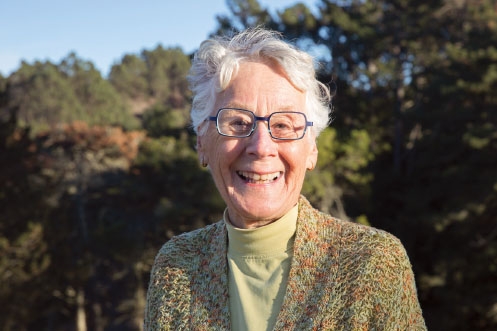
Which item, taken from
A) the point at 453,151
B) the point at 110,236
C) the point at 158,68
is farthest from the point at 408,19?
the point at 158,68

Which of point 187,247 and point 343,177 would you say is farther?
point 343,177

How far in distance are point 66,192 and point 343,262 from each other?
65.2 feet

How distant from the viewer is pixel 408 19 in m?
19.1

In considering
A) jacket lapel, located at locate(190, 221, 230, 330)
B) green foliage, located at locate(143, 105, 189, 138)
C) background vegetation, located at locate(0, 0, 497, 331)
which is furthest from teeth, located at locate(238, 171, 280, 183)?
green foliage, located at locate(143, 105, 189, 138)

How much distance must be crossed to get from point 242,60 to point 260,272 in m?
0.64

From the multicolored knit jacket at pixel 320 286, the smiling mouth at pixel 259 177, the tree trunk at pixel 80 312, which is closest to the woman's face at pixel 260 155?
the smiling mouth at pixel 259 177

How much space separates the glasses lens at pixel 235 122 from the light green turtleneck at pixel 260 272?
290 mm

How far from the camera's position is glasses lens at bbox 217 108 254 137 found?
1545 millimetres

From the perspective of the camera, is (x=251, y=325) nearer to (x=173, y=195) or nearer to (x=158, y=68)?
(x=173, y=195)

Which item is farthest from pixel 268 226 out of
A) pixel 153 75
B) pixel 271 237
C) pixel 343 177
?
pixel 153 75

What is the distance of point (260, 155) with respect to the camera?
1.53 m

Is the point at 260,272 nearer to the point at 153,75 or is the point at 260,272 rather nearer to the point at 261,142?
the point at 261,142

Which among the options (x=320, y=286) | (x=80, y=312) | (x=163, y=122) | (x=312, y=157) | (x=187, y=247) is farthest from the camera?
(x=163, y=122)

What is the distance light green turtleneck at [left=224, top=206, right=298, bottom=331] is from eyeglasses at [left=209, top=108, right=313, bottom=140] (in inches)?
9.6
